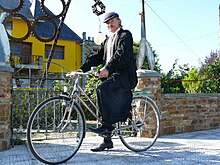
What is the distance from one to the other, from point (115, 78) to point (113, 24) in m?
0.65

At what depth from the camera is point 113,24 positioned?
313 centimetres

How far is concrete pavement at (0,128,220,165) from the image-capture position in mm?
2814

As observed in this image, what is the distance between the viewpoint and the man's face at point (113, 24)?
10.2 ft

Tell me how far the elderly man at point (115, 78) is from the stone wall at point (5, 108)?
1053 millimetres

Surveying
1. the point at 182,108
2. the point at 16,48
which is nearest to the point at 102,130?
the point at 182,108

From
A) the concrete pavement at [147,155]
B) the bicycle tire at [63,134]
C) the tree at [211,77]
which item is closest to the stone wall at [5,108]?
the concrete pavement at [147,155]

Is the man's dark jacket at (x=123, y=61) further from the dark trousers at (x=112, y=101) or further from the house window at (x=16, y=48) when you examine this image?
the house window at (x=16, y=48)

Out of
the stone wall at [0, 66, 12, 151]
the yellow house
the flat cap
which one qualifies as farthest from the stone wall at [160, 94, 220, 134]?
the yellow house

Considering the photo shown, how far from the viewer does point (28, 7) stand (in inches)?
801

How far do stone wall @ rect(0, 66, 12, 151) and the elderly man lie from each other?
3.46ft

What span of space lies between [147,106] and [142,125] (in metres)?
0.35

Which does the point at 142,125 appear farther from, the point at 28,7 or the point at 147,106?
the point at 28,7

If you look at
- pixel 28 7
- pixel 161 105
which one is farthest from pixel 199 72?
pixel 28 7

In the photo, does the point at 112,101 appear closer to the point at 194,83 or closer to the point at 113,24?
the point at 113,24
